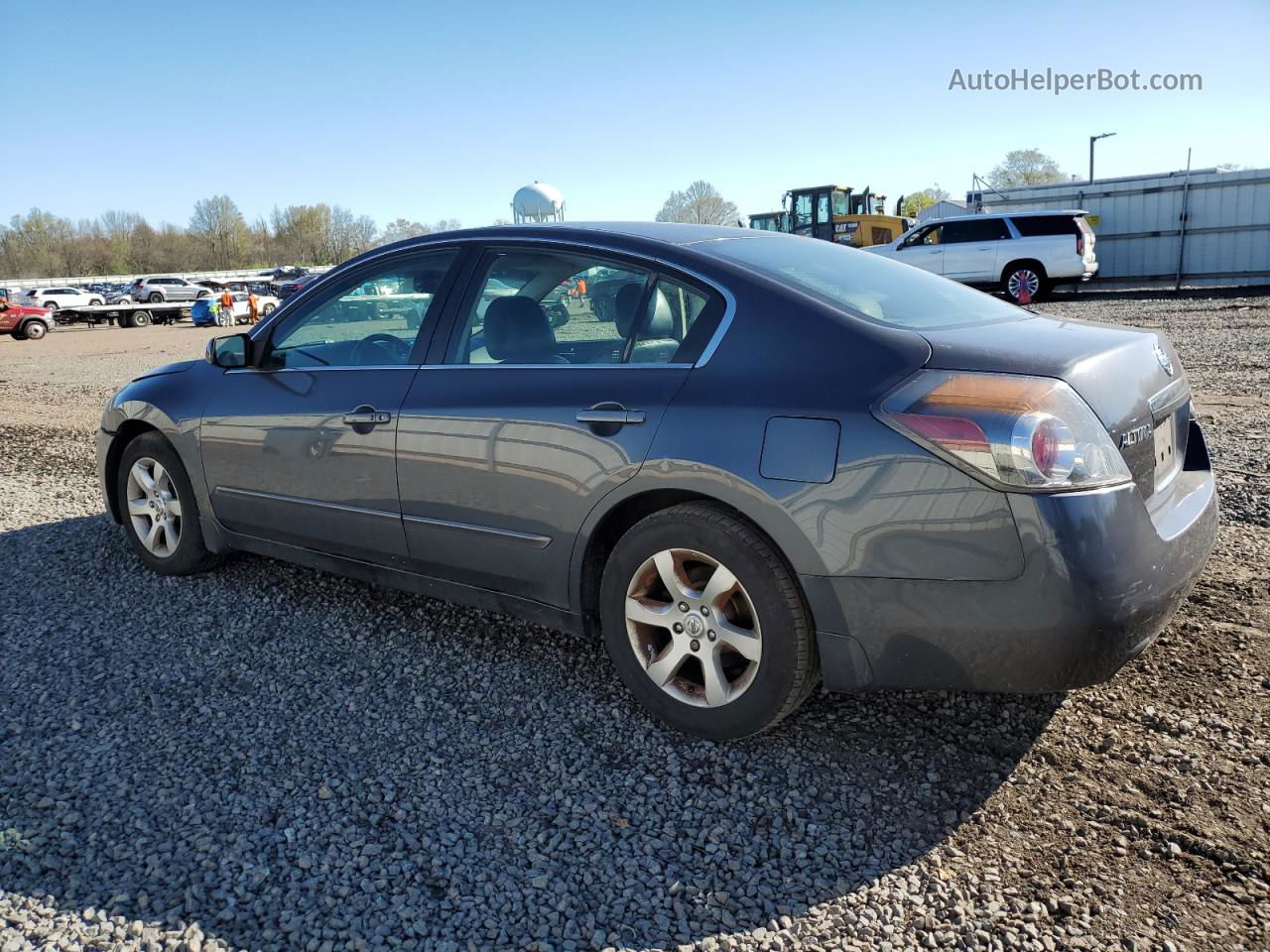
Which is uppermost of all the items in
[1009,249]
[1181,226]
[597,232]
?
[1181,226]

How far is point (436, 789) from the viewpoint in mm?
2826

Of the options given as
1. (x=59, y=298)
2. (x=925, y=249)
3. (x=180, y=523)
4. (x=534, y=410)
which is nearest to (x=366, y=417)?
(x=534, y=410)

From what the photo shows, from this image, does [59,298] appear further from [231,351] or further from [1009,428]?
[1009,428]

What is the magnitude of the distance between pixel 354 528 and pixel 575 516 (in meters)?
1.15

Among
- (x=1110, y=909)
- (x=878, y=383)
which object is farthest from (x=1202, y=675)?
(x=878, y=383)

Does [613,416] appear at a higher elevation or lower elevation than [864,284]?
lower

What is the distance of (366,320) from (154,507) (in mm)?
1685

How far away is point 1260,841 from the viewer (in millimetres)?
2416

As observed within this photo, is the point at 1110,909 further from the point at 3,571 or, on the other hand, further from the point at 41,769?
the point at 3,571

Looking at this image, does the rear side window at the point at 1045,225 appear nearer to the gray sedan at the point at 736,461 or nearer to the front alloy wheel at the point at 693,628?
the gray sedan at the point at 736,461

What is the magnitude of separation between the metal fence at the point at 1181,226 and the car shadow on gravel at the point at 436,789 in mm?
23954

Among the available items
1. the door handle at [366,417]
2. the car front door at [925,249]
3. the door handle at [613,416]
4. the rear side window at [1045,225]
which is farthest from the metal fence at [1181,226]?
the door handle at [613,416]

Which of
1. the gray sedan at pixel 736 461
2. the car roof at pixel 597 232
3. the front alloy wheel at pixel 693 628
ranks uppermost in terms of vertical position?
the car roof at pixel 597 232

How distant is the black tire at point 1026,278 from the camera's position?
70.1 ft
